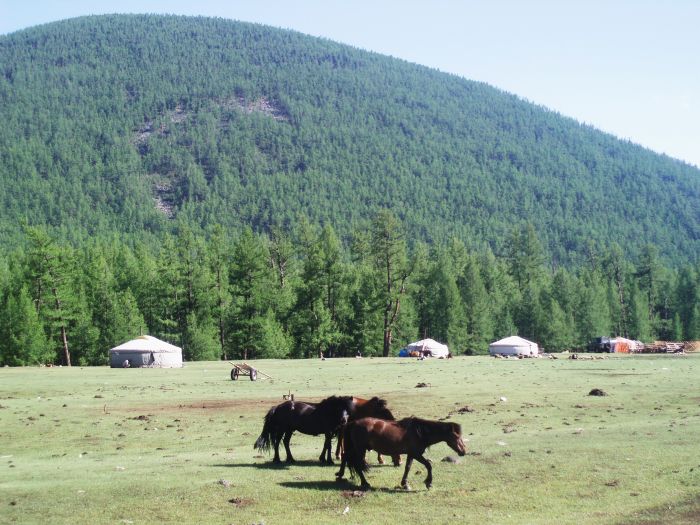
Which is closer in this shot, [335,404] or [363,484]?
[363,484]

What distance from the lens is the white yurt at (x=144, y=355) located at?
2675 inches

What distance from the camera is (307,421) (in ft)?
62.7

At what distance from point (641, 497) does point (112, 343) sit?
2995 inches

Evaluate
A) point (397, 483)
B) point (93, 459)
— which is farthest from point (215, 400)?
point (397, 483)

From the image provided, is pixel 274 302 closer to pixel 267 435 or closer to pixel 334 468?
pixel 267 435

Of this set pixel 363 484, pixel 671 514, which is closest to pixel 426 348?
pixel 363 484

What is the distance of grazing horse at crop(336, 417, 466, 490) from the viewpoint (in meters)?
16.1

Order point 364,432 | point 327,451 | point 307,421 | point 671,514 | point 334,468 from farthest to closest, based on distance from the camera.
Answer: point 327,451 < point 307,421 < point 334,468 < point 364,432 < point 671,514

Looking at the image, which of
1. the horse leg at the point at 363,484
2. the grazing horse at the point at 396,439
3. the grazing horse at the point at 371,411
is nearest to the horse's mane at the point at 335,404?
the grazing horse at the point at 371,411

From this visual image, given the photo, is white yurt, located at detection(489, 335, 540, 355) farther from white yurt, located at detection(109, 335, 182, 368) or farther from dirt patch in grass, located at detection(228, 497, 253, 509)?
dirt patch in grass, located at detection(228, 497, 253, 509)

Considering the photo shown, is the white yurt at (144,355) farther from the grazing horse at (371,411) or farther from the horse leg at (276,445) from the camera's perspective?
the grazing horse at (371,411)

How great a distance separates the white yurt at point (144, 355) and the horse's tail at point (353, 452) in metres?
53.8

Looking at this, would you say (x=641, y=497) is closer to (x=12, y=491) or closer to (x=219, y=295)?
(x=12, y=491)

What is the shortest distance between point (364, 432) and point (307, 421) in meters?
2.84
